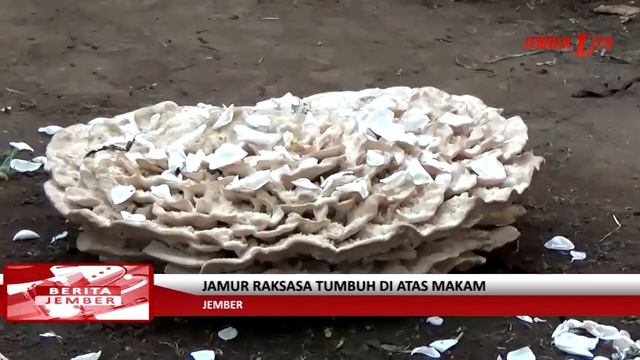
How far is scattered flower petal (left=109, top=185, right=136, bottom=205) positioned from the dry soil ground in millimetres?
243

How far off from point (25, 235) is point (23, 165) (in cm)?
41

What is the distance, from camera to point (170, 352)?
1888 mm

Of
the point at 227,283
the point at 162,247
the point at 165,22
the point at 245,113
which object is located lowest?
the point at 165,22

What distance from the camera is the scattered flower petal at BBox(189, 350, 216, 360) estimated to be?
1863 mm

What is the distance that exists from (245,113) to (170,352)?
0.56m

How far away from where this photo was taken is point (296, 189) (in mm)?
1966

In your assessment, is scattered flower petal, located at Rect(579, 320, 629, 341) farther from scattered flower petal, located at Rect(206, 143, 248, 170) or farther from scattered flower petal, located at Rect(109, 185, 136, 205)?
scattered flower petal, located at Rect(109, 185, 136, 205)

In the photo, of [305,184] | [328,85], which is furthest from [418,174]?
[328,85]

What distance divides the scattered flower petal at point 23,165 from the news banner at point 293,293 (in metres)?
1.40

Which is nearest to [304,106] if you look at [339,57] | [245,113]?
[245,113]

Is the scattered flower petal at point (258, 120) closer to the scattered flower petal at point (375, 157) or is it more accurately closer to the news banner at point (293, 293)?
the scattered flower petal at point (375, 157)

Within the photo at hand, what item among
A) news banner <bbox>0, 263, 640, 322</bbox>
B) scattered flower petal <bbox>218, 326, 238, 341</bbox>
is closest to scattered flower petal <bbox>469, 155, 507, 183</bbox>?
scattered flower petal <bbox>218, 326, 238, 341</bbox>

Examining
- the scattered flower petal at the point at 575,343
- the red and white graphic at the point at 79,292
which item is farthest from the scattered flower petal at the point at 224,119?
the red and white graphic at the point at 79,292

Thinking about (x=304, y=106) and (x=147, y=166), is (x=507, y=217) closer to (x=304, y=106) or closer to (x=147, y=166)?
(x=304, y=106)
